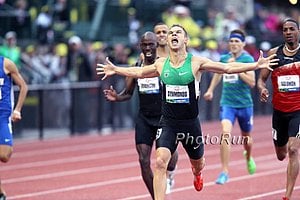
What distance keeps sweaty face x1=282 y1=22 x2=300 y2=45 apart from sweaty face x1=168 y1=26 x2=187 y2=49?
1444 mm

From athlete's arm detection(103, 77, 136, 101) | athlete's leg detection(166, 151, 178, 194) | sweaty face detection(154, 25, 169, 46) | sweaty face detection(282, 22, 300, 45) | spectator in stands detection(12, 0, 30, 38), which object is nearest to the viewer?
sweaty face detection(282, 22, 300, 45)

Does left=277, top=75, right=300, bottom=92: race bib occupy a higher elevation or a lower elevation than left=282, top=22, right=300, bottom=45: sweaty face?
lower

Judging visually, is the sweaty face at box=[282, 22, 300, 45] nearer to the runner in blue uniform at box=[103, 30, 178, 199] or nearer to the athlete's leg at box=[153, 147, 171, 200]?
the runner in blue uniform at box=[103, 30, 178, 199]

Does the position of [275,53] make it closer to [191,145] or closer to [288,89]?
[288,89]

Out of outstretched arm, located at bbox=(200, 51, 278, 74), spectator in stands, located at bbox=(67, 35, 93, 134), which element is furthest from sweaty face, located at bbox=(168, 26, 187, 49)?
spectator in stands, located at bbox=(67, 35, 93, 134)

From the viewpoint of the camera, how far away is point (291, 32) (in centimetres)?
1206

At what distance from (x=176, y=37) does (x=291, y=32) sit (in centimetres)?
159

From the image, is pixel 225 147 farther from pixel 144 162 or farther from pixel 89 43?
pixel 89 43

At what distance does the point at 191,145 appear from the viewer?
11.6 m

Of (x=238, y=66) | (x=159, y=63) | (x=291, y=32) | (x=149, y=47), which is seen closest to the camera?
(x=238, y=66)

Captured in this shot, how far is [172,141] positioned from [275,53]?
6.11 feet

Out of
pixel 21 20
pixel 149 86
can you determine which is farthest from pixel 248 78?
pixel 21 20

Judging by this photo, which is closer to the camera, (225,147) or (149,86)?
(149,86)

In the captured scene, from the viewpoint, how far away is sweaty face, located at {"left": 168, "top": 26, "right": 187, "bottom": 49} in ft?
37.2
